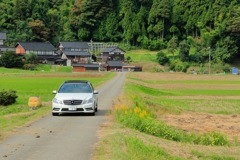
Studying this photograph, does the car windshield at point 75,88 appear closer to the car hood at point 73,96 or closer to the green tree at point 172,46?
the car hood at point 73,96

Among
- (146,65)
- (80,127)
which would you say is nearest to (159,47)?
(146,65)

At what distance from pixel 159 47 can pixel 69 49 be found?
85.1 ft

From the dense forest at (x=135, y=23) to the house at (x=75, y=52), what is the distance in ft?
27.4

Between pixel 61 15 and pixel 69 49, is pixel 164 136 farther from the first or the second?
pixel 61 15

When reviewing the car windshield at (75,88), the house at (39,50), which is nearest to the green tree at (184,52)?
the house at (39,50)

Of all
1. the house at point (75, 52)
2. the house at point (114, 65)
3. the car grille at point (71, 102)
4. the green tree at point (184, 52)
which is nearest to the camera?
the car grille at point (71, 102)

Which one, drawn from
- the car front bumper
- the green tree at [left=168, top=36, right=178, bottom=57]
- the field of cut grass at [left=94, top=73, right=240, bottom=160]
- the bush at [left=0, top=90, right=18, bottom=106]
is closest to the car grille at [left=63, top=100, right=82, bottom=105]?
the car front bumper

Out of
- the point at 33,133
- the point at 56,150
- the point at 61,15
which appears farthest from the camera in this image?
the point at 61,15

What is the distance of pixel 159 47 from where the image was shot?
124 m

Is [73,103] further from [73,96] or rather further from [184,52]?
[184,52]

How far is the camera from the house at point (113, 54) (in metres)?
116

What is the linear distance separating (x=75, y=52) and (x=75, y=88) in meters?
95.6

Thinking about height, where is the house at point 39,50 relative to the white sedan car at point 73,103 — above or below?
above

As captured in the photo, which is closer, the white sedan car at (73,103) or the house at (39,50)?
the white sedan car at (73,103)
